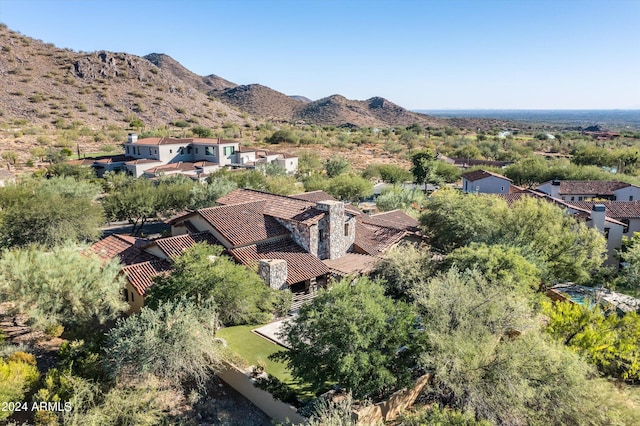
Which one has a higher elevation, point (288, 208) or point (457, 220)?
point (288, 208)

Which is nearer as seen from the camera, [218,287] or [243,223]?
[218,287]

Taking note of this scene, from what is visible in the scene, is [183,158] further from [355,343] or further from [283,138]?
[355,343]

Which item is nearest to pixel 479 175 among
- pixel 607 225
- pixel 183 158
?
pixel 607 225

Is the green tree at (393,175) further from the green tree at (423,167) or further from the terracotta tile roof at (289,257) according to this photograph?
the terracotta tile roof at (289,257)

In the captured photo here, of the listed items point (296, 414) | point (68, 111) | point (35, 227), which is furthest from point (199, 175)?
point (68, 111)

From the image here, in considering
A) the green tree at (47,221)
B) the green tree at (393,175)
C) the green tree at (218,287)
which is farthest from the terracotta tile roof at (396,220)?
the green tree at (393,175)

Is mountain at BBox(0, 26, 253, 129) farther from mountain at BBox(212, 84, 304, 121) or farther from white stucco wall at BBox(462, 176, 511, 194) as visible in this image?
white stucco wall at BBox(462, 176, 511, 194)

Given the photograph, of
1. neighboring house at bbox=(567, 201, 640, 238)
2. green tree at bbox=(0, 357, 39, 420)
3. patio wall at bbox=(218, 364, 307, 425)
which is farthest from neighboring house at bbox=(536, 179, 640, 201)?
green tree at bbox=(0, 357, 39, 420)
